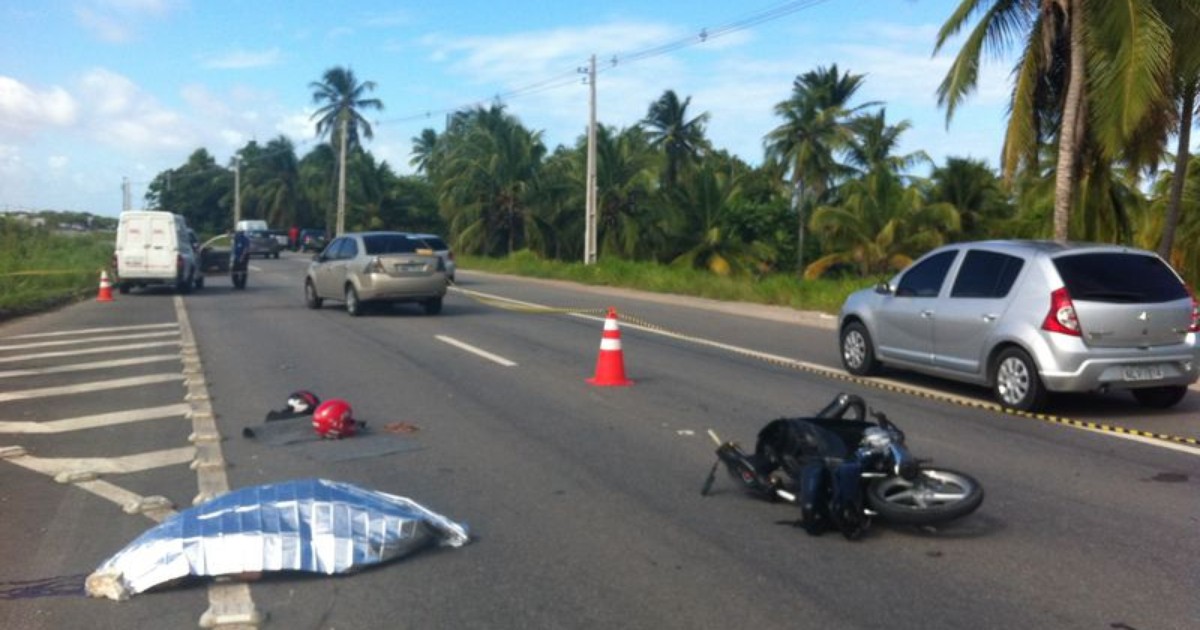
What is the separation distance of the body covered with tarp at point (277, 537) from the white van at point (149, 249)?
24.4 metres

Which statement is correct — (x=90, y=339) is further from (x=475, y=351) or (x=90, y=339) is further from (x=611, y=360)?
(x=611, y=360)

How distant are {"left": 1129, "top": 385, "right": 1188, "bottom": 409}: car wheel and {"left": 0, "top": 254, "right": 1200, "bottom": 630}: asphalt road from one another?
0.22 metres

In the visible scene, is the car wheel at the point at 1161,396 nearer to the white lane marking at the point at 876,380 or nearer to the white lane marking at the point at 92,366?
the white lane marking at the point at 876,380

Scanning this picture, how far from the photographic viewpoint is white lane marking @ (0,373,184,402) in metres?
11.8

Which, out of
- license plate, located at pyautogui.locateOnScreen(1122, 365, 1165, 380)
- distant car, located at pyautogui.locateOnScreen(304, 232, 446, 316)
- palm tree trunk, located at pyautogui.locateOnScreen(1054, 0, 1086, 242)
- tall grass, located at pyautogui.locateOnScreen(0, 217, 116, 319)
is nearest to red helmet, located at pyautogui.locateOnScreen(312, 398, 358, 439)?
license plate, located at pyautogui.locateOnScreen(1122, 365, 1165, 380)

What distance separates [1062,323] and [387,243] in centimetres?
1444

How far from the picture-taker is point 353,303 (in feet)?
70.2

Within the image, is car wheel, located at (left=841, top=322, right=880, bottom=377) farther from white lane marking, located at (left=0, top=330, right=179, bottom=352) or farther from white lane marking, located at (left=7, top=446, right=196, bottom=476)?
white lane marking, located at (left=0, top=330, right=179, bottom=352)

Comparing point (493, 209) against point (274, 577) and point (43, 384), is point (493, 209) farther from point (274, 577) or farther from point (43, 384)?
point (274, 577)

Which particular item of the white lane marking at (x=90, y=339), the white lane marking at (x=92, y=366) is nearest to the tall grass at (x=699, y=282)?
the white lane marking at (x=92, y=366)

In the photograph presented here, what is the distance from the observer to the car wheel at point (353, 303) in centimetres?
2131

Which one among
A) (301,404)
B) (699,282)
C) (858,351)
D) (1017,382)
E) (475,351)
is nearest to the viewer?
(301,404)

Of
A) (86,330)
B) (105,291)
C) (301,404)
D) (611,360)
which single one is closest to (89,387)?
→ (301,404)

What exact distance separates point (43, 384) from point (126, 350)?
11.5 feet
